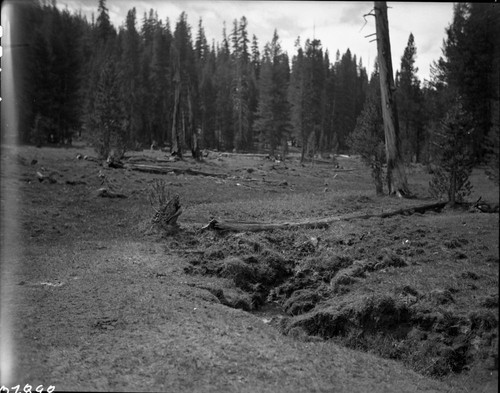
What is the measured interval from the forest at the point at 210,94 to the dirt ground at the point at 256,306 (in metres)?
6.68

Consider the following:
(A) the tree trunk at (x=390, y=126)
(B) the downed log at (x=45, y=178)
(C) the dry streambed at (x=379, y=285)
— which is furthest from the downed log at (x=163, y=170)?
(C) the dry streambed at (x=379, y=285)

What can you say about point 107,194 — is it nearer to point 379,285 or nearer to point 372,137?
point 372,137

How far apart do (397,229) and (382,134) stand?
10897mm

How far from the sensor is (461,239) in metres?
6.48

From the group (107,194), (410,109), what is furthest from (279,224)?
(410,109)

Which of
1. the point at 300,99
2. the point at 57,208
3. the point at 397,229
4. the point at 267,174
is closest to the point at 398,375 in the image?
the point at 397,229

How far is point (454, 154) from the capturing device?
11.5m

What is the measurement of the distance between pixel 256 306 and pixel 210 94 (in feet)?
181

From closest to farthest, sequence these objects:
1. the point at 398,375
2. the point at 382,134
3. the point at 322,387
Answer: the point at 322,387 → the point at 398,375 → the point at 382,134

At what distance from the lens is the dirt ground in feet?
11.5

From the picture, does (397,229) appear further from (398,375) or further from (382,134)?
(382,134)

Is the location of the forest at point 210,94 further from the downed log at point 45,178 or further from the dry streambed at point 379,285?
the dry streambed at point 379,285

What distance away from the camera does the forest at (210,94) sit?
69.7 feet

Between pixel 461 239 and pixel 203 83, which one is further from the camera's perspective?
pixel 203 83
